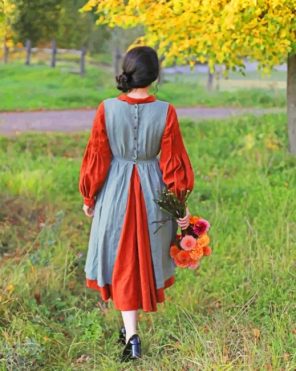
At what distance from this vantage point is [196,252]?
3703 mm

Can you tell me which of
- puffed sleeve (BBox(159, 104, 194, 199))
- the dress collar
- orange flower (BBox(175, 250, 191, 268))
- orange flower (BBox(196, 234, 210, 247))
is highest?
the dress collar

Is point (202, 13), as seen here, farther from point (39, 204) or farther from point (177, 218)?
point (177, 218)

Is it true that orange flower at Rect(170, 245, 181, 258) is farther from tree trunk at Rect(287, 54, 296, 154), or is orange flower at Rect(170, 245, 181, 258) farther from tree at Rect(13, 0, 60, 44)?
tree trunk at Rect(287, 54, 296, 154)

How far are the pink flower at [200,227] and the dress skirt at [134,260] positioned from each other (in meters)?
0.29

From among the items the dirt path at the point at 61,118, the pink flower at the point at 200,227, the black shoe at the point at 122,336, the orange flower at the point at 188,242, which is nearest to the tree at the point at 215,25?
the pink flower at the point at 200,227

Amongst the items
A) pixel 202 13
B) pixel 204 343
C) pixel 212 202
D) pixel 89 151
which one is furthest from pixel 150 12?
pixel 204 343

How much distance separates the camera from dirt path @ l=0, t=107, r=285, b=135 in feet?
39.5

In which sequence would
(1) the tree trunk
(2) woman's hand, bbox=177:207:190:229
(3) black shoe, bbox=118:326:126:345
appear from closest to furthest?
(2) woman's hand, bbox=177:207:190:229
(3) black shoe, bbox=118:326:126:345
(1) the tree trunk

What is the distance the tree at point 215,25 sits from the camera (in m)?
5.29

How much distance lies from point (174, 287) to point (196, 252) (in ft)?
3.42

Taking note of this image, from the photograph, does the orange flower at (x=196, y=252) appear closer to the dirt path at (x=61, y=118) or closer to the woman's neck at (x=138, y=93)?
the woman's neck at (x=138, y=93)

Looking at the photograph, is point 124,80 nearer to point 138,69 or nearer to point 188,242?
point 138,69

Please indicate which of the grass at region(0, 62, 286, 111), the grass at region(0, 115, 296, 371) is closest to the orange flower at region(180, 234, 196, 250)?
the grass at region(0, 115, 296, 371)

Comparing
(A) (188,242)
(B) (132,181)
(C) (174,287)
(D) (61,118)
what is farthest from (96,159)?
(D) (61,118)
